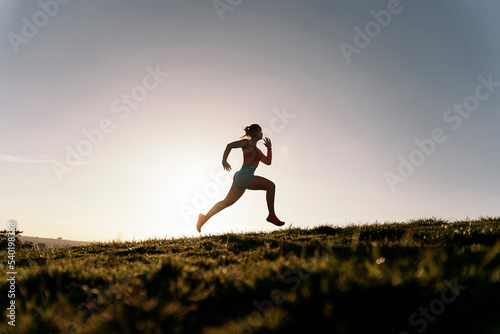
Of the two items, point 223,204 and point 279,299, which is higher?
point 223,204

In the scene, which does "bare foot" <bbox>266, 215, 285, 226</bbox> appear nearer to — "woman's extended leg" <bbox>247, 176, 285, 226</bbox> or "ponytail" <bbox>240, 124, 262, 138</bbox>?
"woman's extended leg" <bbox>247, 176, 285, 226</bbox>

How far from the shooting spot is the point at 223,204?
1059cm

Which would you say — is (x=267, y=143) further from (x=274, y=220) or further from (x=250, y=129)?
(x=274, y=220)

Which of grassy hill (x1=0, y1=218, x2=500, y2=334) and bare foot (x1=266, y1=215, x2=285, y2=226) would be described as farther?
bare foot (x1=266, y1=215, x2=285, y2=226)

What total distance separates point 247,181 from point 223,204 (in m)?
1.09

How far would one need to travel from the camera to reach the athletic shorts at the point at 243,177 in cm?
1031

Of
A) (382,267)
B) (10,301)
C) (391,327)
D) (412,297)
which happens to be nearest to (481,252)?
(382,267)

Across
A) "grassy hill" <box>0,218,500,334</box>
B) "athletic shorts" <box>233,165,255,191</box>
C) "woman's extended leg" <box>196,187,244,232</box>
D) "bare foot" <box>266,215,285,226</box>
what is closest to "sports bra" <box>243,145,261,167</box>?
"athletic shorts" <box>233,165,255,191</box>

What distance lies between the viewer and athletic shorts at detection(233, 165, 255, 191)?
1031 cm

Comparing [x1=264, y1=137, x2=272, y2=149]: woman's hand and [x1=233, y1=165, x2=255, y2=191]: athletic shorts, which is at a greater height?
[x1=264, y1=137, x2=272, y2=149]: woman's hand

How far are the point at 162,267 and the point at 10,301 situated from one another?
74.2 inches

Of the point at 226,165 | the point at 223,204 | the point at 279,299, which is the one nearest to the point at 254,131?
the point at 226,165

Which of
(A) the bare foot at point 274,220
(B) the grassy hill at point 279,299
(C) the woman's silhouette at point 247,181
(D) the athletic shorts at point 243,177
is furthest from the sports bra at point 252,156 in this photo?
(B) the grassy hill at point 279,299

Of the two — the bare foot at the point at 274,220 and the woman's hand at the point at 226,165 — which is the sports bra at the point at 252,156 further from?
the bare foot at the point at 274,220
